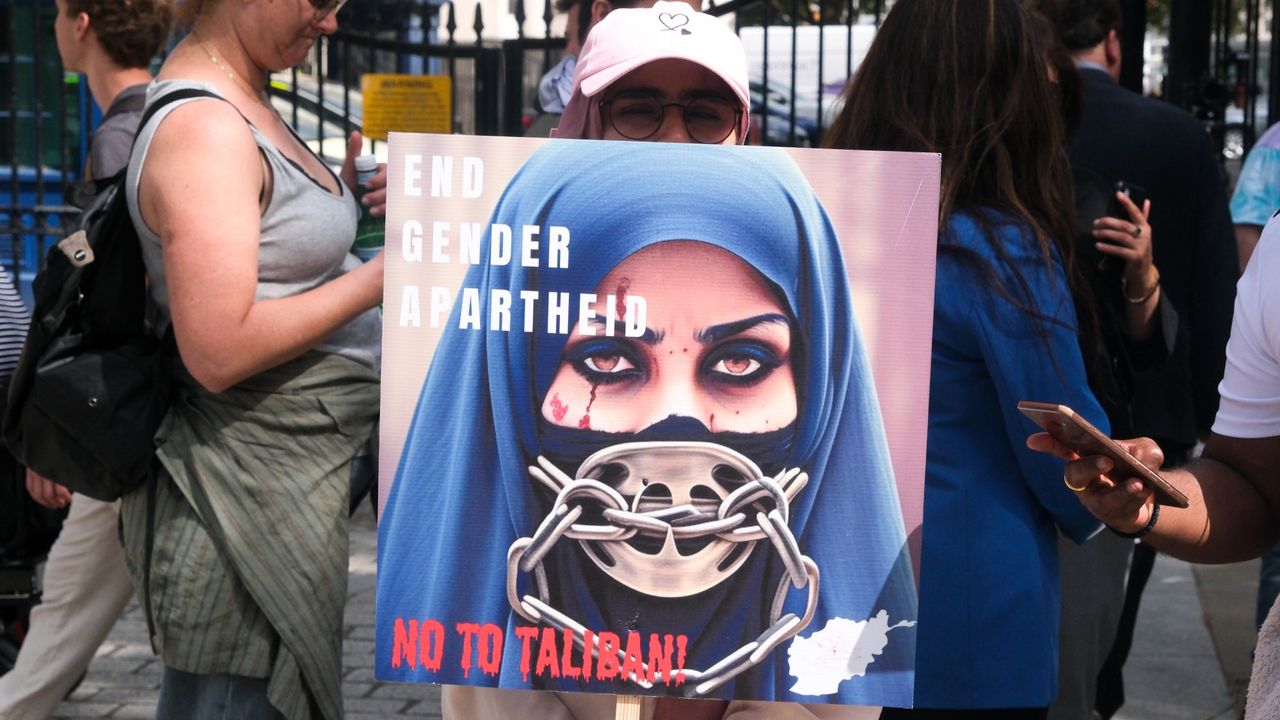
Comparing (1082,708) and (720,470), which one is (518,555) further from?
(1082,708)

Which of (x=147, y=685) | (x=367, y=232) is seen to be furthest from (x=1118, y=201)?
Result: (x=147, y=685)

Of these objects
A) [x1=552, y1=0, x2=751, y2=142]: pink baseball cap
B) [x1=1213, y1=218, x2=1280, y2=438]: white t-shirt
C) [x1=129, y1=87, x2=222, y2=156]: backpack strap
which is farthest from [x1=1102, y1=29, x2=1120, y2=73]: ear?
[x1=129, y1=87, x2=222, y2=156]: backpack strap

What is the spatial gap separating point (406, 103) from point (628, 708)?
212 inches

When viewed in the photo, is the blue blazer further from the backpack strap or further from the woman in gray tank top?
the backpack strap

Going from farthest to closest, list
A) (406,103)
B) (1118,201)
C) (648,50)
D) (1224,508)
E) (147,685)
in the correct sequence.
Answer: (406,103)
(147,685)
(1118,201)
(648,50)
(1224,508)

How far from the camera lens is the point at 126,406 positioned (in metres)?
2.73

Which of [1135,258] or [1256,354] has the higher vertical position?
[1256,354]

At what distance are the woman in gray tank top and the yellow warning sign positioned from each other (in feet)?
13.9

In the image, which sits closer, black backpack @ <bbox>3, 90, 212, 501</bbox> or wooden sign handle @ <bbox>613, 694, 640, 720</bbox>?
wooden sign handle @ <bbox>613, 694, 640, 720</bbox>

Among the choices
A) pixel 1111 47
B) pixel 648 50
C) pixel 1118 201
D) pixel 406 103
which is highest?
pixel 648 50

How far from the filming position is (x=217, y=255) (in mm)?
2527

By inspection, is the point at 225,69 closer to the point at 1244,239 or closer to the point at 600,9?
the point at 600,9

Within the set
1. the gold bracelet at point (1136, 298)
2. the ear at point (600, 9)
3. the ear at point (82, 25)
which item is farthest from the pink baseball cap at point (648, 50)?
the ear at point (82, 25)

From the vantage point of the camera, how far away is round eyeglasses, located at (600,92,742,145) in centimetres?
239
